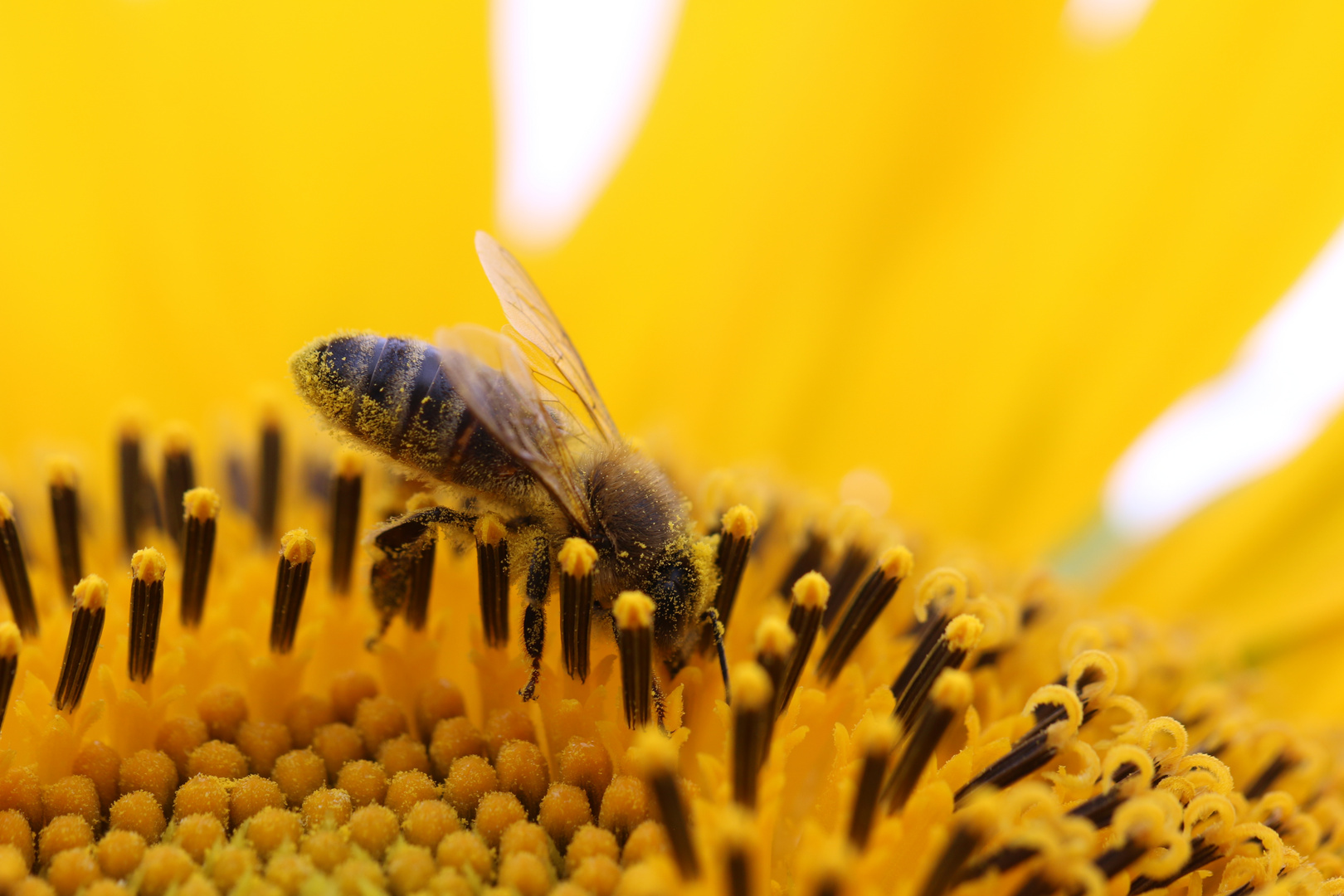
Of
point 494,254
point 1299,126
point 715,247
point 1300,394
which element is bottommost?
point 494,254

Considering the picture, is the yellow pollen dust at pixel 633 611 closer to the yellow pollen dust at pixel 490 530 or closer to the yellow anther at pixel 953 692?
the yellow pollen dust at pixel 490 530

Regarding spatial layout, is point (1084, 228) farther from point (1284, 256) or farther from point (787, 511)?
point (787, 511)

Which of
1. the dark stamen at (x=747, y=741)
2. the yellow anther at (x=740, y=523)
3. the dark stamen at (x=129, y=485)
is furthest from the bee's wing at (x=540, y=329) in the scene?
the dark stamen at (x=129, y=485)

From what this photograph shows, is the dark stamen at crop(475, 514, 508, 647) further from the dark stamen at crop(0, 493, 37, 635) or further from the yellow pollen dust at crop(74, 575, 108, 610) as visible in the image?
the dark stamen at crop(0, 493, 37, 635)

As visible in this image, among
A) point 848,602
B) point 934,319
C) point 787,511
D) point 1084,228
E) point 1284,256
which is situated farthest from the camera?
point 934,319

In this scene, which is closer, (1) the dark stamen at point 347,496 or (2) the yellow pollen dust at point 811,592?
(2) the yellow pollen dust at point 811,592

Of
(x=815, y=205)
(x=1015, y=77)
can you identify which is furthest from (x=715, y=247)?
(x=1015, y=77)

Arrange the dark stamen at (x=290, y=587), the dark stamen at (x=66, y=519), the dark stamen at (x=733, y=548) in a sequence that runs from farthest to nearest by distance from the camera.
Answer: the dark stamen at (x=66, y=519) → the dark stamen at (x=733, y=548) → the dark stamen at (x=290, y=587)
